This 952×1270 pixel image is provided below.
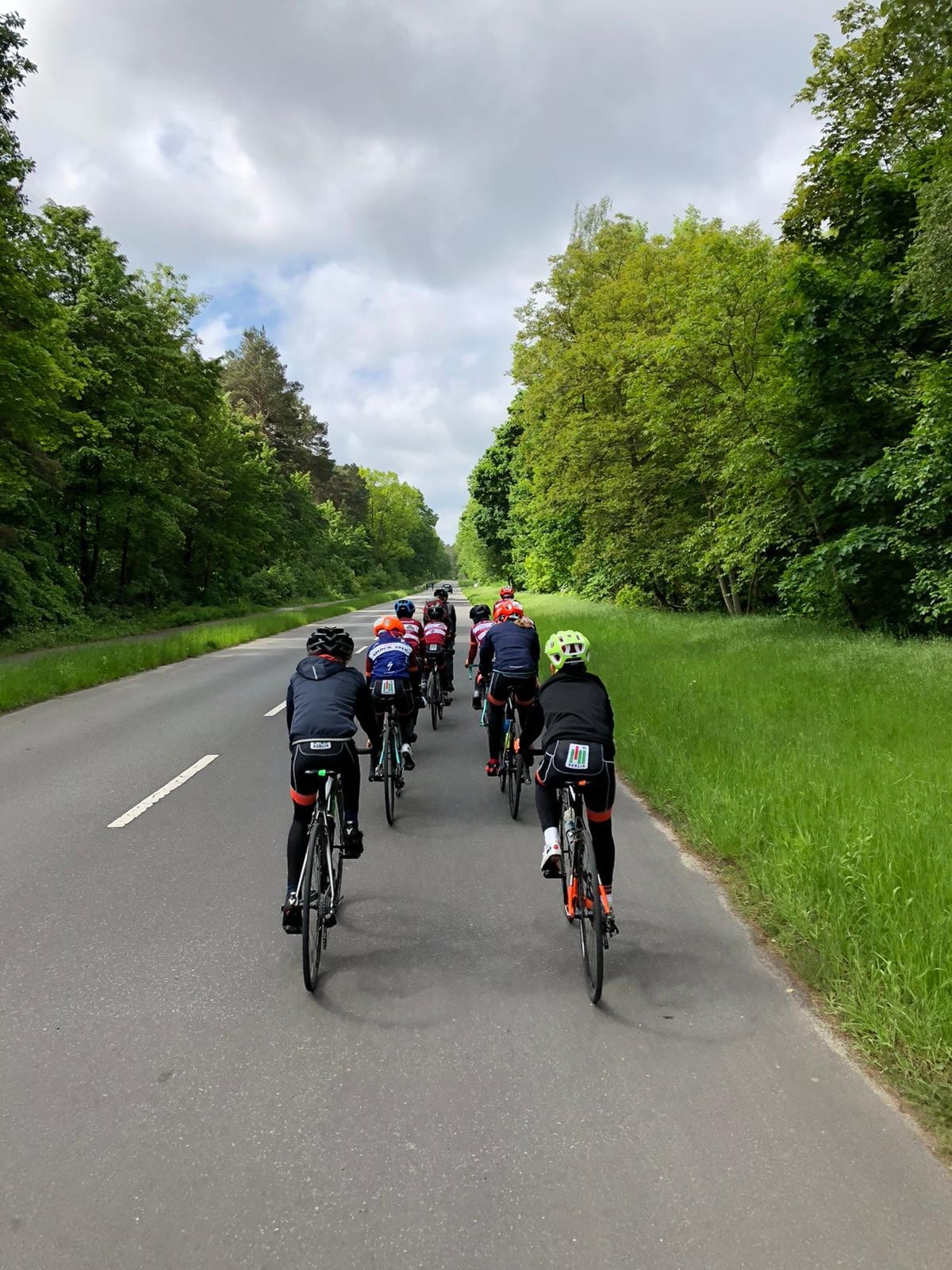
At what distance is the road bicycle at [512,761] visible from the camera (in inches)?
244

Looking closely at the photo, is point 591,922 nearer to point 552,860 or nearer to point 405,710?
point 552,860

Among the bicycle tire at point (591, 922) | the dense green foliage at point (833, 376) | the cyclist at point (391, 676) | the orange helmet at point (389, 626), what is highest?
the dense green foliage at point (833, 376)

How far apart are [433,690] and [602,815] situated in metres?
6.85

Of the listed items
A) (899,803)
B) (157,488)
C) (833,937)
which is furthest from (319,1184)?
(157,488)

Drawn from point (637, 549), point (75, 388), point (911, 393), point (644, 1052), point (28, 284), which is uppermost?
point (28, 284)

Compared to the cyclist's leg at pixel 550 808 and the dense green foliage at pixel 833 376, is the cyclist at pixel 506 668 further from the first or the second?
the dense green foliage at pixel 833 376

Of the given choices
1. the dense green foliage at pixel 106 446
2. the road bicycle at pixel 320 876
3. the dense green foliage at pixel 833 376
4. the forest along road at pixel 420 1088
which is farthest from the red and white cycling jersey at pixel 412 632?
the dense green foliage at pixel 106 446

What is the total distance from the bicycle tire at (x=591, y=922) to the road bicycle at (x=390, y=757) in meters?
2.67

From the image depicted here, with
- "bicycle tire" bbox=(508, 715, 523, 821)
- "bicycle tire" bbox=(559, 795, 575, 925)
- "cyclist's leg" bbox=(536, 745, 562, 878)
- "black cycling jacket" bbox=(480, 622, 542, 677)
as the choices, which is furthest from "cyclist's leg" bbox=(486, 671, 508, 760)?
"bicycle tire" bbox=(559, 795, 575, 925)

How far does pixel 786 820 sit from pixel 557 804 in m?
1.80

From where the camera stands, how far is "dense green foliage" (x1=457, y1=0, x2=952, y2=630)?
37.7 ft

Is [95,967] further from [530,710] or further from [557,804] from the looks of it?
[530,710]

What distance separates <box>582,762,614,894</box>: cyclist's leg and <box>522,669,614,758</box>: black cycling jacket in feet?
0.47

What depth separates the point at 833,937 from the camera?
3.54 meters
